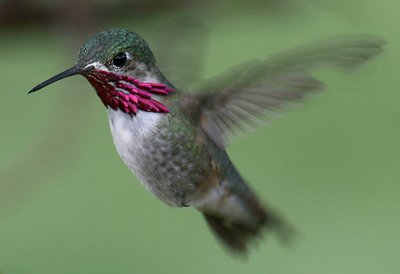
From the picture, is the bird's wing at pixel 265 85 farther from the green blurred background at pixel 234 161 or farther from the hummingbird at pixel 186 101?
the green blurred background at pixel 234 161

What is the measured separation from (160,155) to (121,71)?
0.59 ft

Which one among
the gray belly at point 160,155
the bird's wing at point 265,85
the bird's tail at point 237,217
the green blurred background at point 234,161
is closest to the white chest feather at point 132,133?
the gray belly at point 160,155

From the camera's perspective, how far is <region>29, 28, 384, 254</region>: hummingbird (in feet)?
5.67

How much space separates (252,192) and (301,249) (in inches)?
49.9

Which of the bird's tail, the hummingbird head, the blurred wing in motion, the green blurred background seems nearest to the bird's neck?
the hummingbird head

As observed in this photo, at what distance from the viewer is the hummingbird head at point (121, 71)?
174 centimetres

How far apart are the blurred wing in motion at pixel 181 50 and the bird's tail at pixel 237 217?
246mm

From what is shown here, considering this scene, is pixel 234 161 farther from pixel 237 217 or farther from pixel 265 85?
pixel 265 85

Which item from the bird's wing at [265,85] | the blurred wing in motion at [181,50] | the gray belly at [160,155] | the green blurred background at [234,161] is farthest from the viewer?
the green blurred background at [234,161]

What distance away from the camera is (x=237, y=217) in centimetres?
216

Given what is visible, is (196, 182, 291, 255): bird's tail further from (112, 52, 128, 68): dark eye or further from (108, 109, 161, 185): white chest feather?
(112, 52, 128, 68): dark eye

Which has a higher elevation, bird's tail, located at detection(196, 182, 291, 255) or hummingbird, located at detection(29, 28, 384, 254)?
hummingbird, located at detection(29, 28, 384, 254)

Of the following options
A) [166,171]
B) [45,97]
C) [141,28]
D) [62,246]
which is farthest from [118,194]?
[166,171]

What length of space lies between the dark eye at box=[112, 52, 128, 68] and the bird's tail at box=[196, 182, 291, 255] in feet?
1.24
